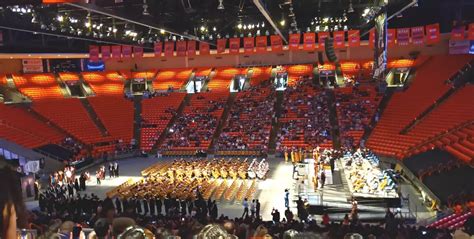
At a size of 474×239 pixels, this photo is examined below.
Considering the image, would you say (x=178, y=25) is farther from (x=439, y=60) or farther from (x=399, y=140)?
(x=439, y=60)

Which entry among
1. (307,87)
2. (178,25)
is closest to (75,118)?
(178,25)

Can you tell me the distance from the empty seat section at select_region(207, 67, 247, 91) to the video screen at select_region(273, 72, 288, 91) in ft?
12.3

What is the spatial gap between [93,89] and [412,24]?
28.5 metres

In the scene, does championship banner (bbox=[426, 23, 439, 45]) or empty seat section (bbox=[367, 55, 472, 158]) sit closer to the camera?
empty seat section (bbox=[367, 55, 472, 158])

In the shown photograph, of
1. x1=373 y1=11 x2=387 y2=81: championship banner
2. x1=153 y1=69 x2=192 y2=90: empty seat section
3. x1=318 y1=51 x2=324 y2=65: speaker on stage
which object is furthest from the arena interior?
x1=318 y1=51 x2=324 y2=65: speaker on stage

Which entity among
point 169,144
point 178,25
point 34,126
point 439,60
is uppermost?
point 178,25

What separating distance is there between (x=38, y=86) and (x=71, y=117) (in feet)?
21.6

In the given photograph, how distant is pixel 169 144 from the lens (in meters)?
34.9

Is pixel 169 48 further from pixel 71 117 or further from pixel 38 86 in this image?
pixel 38 86

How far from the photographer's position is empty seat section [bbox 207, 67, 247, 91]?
42312 millimetres

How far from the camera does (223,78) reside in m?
43.8

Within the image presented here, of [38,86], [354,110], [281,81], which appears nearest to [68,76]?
[38,86]

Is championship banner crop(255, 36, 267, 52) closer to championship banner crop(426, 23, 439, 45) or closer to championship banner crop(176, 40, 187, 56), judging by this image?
championship banner crop(176, 40, 187, 56)

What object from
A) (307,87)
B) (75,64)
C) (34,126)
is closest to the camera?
(34,126)
